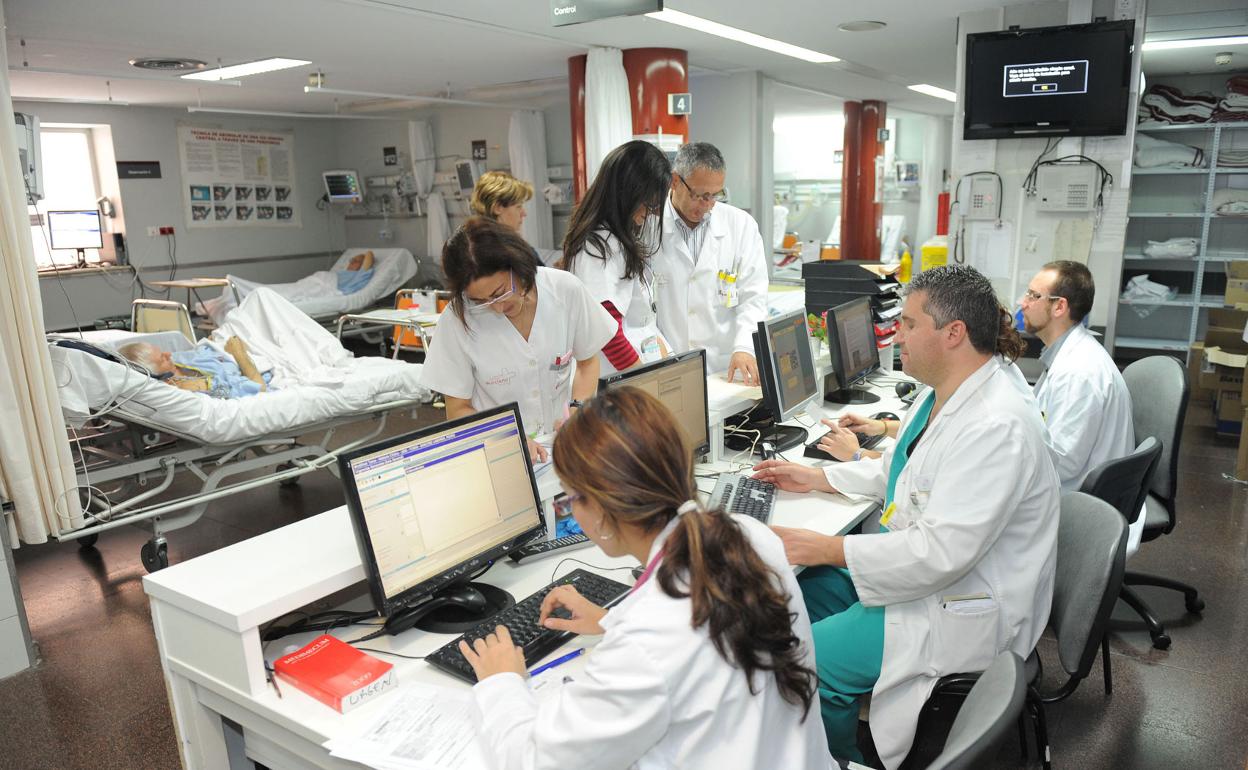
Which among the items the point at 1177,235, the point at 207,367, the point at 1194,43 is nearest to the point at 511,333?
the point at 207,367

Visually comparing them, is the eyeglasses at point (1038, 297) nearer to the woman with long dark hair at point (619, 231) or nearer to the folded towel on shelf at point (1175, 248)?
the woman with long dark hair at point (619, 231)

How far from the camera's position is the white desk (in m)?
1.46

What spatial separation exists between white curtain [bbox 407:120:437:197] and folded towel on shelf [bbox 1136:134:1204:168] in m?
7.00

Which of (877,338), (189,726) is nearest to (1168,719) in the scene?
(877,338)

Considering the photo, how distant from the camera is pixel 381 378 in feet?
14.7

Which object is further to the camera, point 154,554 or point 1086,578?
point 154,554

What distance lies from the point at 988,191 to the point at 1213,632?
2998 mm

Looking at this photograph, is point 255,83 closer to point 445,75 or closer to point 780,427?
point 445,75

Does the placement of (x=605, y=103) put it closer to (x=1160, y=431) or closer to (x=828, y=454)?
(x=828, y=454)

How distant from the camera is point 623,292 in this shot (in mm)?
2984

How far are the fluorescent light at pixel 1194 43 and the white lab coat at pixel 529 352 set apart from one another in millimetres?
5434

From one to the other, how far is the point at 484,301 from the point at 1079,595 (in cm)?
162

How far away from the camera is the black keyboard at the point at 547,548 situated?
6.56 ft

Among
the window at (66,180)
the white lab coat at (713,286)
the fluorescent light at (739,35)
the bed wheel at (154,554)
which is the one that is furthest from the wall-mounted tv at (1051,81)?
the window at (66,180)
